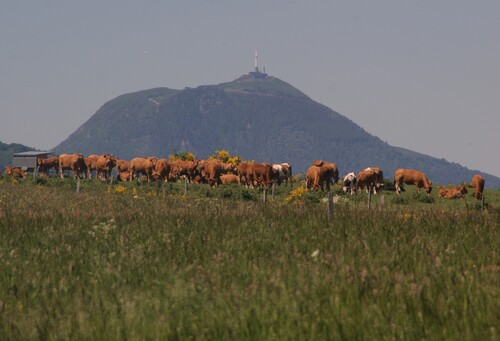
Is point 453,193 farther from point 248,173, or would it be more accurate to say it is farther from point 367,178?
point 248,173

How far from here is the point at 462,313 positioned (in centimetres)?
746

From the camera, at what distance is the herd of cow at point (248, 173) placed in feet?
160

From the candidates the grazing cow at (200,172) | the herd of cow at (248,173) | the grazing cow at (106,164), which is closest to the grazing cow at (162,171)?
the herd of cow at (248,173)

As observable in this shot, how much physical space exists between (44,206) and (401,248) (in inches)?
704

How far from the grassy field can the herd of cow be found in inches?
1145

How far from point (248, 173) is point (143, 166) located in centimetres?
1293

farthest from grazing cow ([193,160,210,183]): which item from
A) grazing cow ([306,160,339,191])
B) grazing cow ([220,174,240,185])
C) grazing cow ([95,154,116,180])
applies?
grazing cow ([306,160,339,191])

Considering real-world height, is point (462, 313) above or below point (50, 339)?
above

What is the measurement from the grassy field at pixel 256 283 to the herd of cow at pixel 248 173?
95.4 feet

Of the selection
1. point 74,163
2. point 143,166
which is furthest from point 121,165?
point 143,166

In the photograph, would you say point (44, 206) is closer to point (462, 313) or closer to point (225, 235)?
point (225, 235)

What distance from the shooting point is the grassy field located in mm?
7406

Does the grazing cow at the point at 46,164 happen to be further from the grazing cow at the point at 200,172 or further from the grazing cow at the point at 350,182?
the grazing cow at the point at 350,182

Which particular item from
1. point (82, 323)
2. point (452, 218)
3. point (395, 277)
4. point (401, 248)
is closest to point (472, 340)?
point (395, 277)
